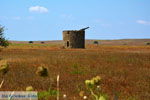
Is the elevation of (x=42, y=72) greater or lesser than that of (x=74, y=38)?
greater

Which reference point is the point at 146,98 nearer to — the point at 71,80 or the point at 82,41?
the point at 71,80

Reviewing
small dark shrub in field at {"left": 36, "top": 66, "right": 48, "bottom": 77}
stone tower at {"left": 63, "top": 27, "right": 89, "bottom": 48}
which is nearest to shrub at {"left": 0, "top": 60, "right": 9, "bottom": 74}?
small dark shrub in field at {"left": 36, "top": 66, "right": 48, "bottom": 77}

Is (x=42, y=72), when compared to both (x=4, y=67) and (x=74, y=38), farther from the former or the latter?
(x=74, y=38)

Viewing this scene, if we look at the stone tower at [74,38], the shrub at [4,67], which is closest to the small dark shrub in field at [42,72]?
the shrub at [4,67]

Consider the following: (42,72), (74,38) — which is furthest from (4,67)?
(74,38)

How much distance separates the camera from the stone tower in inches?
2328

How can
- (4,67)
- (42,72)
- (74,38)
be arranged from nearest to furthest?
(4,67) → (42,72) → (74,38)

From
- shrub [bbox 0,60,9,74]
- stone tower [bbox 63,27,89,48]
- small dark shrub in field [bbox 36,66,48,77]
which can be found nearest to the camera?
shrub [bbox 0,60,9,74]

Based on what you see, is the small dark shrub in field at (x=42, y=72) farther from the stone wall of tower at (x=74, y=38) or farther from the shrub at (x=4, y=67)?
the stone wall of tower at (x=74, y=38)

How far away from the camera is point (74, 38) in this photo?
59.3 meters

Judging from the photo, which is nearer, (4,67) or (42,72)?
(4,67)

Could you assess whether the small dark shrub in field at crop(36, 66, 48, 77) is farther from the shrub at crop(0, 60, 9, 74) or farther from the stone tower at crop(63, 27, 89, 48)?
the stone tower at crop(63, 27, 89, 48)

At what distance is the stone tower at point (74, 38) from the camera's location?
59125mm

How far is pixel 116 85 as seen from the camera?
1369cm
